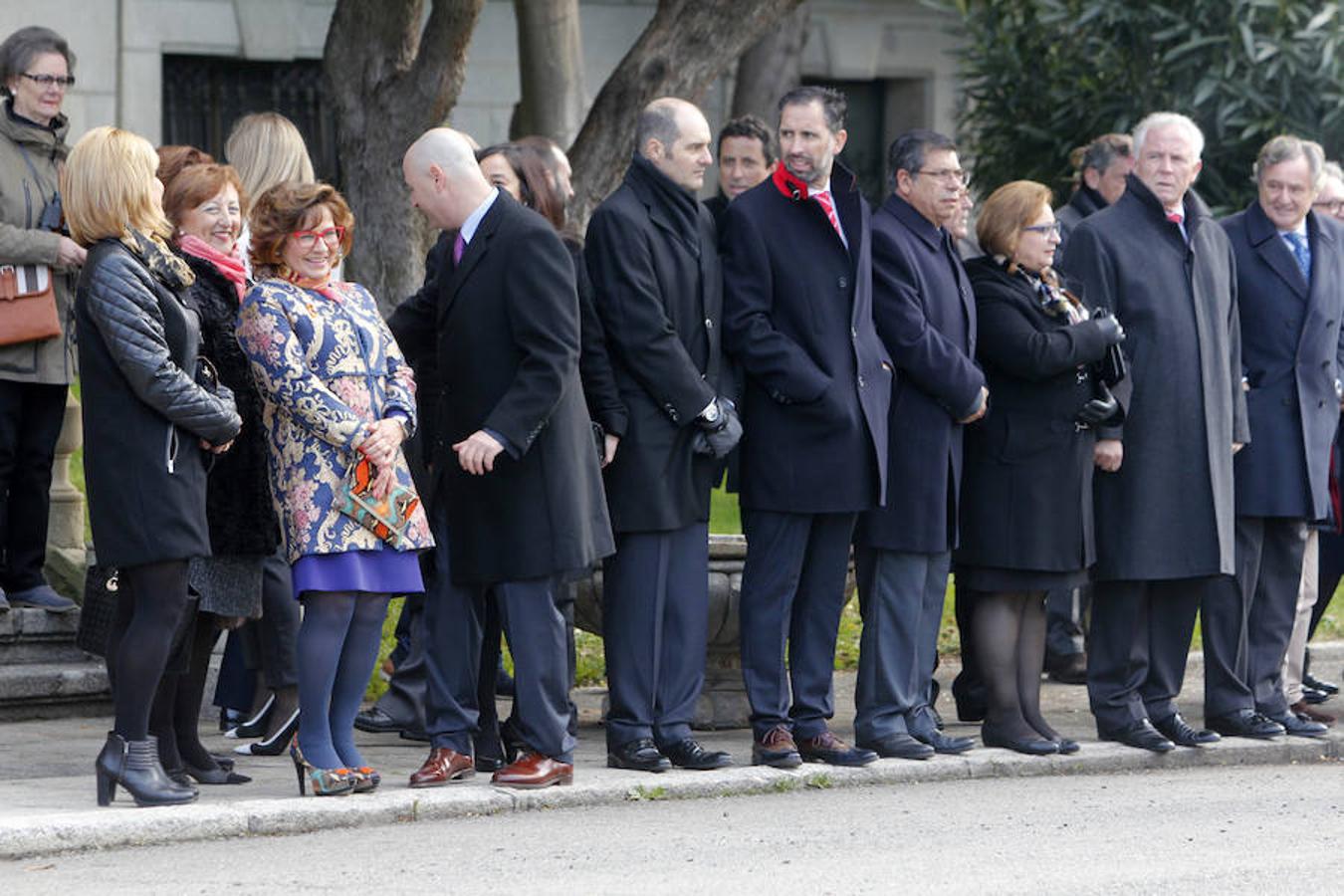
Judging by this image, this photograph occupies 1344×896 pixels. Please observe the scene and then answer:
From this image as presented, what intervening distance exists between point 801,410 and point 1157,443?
1.50 metres

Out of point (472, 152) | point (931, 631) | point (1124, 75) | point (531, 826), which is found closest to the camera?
point (531, 826)

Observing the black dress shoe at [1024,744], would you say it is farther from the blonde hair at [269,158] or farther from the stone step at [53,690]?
the stone step at [53,690]

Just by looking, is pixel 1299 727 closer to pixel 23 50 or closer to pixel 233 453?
pixel 233 453

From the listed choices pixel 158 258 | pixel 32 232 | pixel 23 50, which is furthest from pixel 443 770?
pixel 23 50

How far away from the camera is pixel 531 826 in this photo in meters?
7.68

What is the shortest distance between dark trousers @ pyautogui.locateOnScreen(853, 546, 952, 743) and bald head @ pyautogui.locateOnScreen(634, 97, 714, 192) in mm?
1454

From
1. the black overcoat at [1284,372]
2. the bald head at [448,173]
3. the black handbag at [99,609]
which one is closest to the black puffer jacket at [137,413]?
the black handbag at [99,609]

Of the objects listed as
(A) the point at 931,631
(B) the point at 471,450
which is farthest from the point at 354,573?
(A) the point at 931,631

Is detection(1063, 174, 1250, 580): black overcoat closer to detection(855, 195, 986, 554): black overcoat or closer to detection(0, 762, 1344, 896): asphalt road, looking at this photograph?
detection(855, 195, 986, 554): black overcoat

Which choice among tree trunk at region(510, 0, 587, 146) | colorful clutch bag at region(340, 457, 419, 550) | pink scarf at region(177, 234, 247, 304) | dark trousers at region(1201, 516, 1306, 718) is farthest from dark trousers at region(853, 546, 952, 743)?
tree trunk at region(510, 0, 587, 146)

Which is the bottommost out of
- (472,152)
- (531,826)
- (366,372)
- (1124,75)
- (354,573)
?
(531,826)

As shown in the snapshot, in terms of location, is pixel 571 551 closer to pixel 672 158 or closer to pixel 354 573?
pixel 354 573

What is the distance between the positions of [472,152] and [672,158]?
27.8 inches

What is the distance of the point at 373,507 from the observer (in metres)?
7.82
